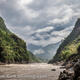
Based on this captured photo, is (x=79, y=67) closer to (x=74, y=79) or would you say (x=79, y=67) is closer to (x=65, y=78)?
(x=74, y=79)

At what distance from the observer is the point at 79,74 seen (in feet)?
113

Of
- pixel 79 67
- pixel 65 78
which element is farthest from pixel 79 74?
pixel 65 78

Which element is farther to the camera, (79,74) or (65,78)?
(65,78)

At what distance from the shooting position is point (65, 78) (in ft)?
132

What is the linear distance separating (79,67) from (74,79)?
272 cm

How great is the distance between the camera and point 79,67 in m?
35.0

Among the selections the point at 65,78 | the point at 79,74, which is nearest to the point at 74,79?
the point at 79,74

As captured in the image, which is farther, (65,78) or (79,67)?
(65,78)

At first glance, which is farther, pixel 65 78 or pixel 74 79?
pixel 65 78

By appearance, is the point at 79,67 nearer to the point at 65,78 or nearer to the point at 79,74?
the point at 79,74

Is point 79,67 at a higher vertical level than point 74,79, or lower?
higher

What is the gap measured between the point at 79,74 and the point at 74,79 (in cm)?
170

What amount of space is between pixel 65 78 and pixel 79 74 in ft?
21.1

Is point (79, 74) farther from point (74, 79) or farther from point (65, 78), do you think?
point (65, 78)
